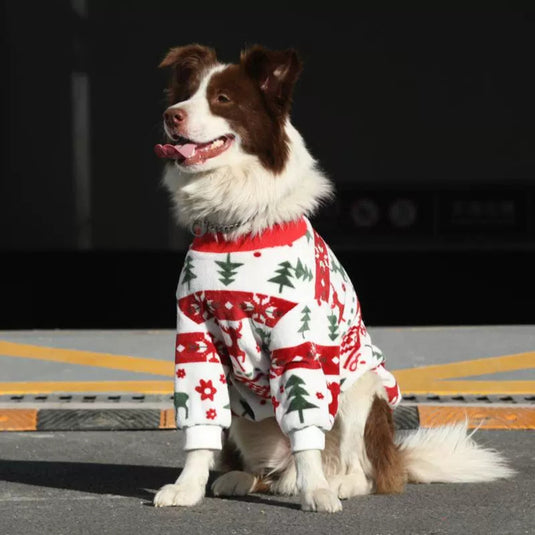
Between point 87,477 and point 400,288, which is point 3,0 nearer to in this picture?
point 400,288

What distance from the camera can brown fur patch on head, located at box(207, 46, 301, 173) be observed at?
5.02 meters

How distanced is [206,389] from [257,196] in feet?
2.48

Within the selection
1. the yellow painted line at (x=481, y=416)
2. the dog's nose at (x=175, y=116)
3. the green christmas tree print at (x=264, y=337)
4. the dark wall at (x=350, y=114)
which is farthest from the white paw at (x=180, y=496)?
the dark wall at (x=350, y=114)

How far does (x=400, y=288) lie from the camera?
1550cm

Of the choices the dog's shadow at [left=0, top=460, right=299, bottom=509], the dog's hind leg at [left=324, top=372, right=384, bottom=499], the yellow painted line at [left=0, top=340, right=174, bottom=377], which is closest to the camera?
the dog's hind leg at [left=324, top=372, right=384, bottom=499]

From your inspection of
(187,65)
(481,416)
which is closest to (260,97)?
(187,65)

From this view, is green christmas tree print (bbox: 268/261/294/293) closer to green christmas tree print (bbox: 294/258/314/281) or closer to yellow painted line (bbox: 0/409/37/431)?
green christmas tree print (bbox: 294/258/314/281)

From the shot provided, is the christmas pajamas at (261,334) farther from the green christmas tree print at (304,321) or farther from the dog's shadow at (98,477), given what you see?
the dog's shadow at (98,477)

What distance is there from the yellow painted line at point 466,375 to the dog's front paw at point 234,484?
2.19 metres

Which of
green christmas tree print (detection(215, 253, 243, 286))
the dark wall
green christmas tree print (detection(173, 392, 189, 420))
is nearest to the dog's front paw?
green christmas tree print (detection(173, 392, 189, 420))

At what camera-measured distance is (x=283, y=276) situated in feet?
16.1

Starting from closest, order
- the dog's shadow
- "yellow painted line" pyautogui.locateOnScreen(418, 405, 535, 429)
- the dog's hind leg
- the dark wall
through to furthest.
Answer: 1. the dog's hind leg
2. the dog's shadow
3. "yellow painted line" pyautogui.locateOnScreen(418, 405, 535, 429)
4. the dark wall

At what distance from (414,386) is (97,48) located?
36.3 feet

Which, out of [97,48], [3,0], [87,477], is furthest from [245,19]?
[87,477]
